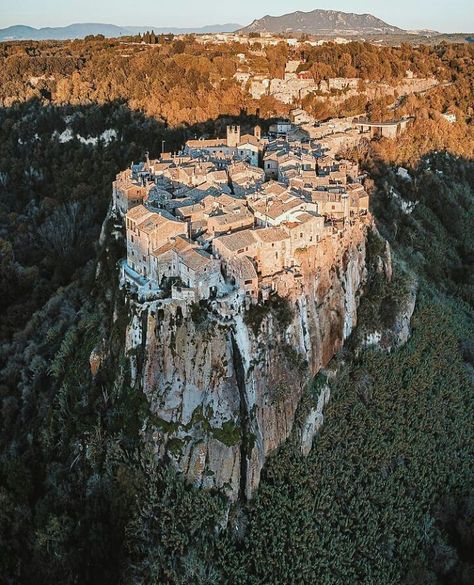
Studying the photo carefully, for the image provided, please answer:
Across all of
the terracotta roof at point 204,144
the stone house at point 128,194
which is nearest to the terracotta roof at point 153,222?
the stone house at point 128,194

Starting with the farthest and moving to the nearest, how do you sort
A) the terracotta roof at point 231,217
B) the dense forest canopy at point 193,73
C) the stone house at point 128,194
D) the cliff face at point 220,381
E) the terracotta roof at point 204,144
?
1. the dense forest canopy at point 193,73
2. the terracotta roof at point 204,144
3. the stone house at point 128,194
4. the terracotta roof at point 231,217
5. the cliff face at point 220,381

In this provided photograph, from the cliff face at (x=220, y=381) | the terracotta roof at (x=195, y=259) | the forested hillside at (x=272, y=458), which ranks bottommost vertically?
the forested hillside at (x=272, y=458)

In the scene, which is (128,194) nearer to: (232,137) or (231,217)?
(231,217)

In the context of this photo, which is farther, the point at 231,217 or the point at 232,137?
the point at 232,137

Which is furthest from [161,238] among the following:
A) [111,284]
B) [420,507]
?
[420,507]

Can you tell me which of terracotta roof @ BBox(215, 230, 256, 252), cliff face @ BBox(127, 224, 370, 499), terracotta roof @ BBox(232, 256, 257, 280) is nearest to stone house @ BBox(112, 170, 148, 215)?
terracotta roof @ BBox(215, 230, 256, 252)

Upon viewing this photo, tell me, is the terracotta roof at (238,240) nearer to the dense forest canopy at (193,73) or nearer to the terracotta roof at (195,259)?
the terracotta roof at (195,259)

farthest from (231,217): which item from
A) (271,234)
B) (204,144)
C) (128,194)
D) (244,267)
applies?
(204,144)

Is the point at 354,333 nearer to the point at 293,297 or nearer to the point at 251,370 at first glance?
the point at 293,297
